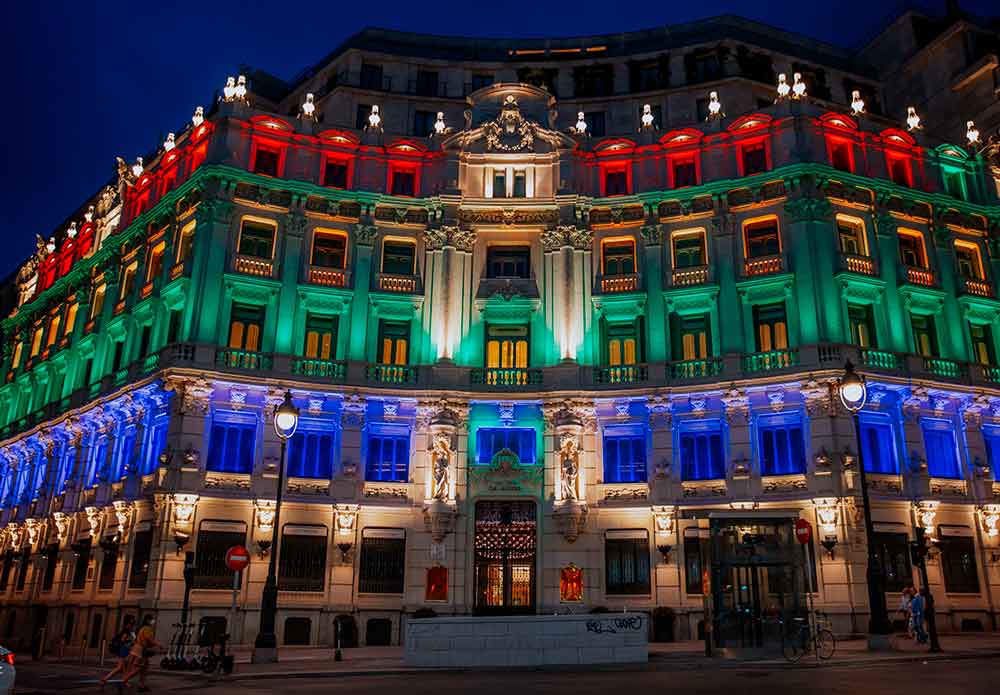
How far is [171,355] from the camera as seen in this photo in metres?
33.4

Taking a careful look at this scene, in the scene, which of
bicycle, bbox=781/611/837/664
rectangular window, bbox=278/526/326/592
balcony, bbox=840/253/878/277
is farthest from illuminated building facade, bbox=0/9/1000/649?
bicycle, bbox=781/611/837/664

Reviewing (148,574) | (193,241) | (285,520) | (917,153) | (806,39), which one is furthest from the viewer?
(806,39)

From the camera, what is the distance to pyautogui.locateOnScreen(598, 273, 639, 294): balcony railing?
37156mm

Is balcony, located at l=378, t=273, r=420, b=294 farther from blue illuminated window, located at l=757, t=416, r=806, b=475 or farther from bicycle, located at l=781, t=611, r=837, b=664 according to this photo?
bicycle, located at l=781, t=611, r=837, b=664

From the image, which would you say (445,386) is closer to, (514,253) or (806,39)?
(514,253)

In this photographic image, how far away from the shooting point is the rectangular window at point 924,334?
36.5 m

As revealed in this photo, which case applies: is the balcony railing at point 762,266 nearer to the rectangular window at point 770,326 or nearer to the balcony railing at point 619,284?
the rectangular window at point 770,326

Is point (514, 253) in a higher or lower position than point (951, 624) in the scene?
higher

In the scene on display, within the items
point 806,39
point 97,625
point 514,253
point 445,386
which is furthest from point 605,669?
point 806,39

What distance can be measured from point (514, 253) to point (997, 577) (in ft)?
80.9

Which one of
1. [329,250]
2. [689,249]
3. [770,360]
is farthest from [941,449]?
[329,250]

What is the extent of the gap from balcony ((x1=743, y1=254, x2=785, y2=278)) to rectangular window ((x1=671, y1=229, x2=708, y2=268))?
1979 millimetres

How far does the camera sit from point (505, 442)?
3553cm

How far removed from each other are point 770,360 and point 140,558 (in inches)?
1059
